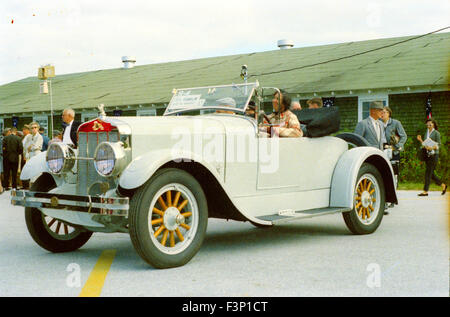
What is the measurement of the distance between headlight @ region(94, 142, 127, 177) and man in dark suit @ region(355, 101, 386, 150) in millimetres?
5391

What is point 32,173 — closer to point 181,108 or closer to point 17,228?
point 181,108

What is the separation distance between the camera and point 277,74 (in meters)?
25.3

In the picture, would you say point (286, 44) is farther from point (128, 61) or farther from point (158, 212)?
point (158, 212)

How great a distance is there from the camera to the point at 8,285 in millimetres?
5367

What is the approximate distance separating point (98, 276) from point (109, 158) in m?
1.08

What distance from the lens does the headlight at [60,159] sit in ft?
21.2

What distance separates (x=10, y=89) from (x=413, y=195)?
107 feet

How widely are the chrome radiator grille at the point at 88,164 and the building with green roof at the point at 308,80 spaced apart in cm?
1493

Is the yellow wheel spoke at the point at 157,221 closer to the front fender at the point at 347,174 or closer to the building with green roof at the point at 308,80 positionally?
the front fender at the point at 347,174

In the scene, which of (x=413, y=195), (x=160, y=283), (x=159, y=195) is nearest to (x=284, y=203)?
(x=159, y=195)

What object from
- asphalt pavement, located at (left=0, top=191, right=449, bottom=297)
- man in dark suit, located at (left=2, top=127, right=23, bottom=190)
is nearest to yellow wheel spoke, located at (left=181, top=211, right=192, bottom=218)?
asphalt pavement, located at (left=0, top=191, right=449, bottom=297)

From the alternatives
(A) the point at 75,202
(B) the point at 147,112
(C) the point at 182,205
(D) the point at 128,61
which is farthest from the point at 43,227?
(D) the point at 128,61

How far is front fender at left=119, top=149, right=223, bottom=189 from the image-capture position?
18.1ft

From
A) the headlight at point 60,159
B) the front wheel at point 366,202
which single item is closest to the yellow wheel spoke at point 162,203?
the headlight at point 60,159
